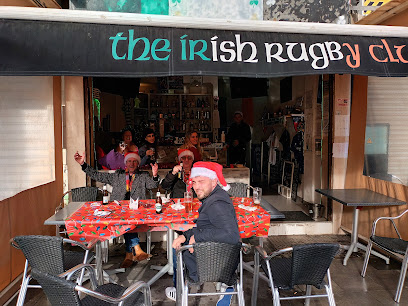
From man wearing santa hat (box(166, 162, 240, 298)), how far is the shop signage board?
1126 millimetres

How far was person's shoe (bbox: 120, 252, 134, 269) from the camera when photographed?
14.2 feet

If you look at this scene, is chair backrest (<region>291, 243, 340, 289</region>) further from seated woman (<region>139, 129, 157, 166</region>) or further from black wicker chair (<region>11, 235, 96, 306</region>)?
seated woman (<region>139, 129, 157, 166</region>)

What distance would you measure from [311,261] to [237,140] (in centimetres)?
621

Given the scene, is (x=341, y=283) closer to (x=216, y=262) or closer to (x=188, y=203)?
(x=188, y=203)

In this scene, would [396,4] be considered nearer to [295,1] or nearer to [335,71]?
[295,1]

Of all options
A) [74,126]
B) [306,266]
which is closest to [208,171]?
[306,266]

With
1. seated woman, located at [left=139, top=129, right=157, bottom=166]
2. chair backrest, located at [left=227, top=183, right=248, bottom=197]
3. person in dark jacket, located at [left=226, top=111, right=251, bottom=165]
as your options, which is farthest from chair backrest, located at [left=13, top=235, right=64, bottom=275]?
person in dark jacket, located at [left=226, top=111, right=251, bottom=165]

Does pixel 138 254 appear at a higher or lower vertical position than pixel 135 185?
lower

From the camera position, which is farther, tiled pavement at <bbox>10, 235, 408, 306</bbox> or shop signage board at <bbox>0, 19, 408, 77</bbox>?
tiled pavement at <bbox>10, 235, 408, 306</bbox>

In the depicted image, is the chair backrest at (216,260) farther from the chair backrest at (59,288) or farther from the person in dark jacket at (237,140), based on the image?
the person in dark jacket at (237,140)

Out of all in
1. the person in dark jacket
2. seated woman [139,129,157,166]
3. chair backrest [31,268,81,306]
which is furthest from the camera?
the person in dark jacket

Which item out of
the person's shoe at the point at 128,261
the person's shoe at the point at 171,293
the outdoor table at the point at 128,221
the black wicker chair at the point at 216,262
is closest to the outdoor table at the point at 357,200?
the outdoor table at the point at 128,221

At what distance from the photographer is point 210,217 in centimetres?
279

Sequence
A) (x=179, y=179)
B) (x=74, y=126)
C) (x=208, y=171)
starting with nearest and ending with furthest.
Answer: (x=208, y=171) → (x=179, y=179) → (x=74, y=126)
